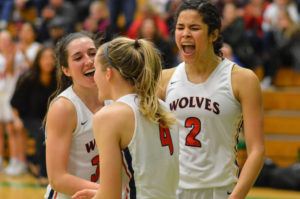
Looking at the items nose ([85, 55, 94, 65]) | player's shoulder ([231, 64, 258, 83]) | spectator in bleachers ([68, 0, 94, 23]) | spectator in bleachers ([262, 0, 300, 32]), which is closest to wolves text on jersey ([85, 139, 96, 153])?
nose ([85, 55, 94, 65])

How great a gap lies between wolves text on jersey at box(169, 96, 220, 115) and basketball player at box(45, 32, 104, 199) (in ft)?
1.62

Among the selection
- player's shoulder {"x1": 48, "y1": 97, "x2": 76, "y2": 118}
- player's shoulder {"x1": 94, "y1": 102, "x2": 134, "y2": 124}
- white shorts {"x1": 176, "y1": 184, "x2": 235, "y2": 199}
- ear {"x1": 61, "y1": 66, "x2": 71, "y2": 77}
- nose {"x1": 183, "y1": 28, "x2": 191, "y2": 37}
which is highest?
nose {"x1": 183, "y1": 28, "x2": 191, "y2": 37}

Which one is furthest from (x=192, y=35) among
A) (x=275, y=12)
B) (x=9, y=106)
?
(x=275, y=12)

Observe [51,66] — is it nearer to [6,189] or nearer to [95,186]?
[6,189]

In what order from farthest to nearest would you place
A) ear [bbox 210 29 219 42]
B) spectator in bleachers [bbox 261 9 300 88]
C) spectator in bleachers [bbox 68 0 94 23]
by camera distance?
spectator in bleachers [bbox 68 0 94 23], spectator in bleachers [bbox 261 9 300 88], ear [bbox 210 29 219 42]

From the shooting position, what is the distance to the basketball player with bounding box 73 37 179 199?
2.49 meters

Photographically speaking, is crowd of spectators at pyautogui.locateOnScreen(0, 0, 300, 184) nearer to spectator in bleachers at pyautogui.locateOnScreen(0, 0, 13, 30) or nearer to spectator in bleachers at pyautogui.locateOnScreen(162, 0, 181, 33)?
spectator in bleachers at pyautogui.locateOnScreen(162, 0, 181, 33)

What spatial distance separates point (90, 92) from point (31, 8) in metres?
11.5

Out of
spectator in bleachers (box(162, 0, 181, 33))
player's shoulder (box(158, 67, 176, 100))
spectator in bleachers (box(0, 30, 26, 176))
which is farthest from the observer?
spectator in bleachers (box(162, 0, 181, 33))

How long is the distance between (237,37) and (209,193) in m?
6.12

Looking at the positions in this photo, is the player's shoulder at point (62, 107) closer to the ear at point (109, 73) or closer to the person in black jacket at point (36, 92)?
the ear at point (109, 73)

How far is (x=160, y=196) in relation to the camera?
102 inches

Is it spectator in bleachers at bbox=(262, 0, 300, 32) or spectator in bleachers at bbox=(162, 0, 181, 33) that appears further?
spectator in bleachers at bbox=(162, 0, 181, 33)

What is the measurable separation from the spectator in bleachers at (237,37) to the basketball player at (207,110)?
568 centimetres
